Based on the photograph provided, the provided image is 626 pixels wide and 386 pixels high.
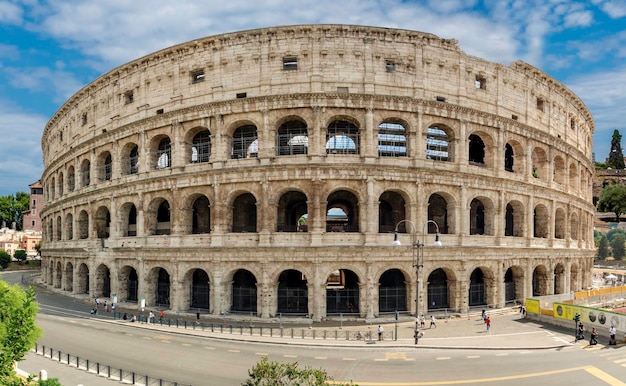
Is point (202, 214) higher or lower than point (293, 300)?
higher

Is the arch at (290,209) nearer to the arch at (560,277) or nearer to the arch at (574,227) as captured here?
the arch at (560,277)

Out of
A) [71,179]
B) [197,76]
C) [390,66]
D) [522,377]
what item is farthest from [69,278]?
[522,377]

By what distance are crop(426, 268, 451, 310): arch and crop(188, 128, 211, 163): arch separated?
2187 centimetres

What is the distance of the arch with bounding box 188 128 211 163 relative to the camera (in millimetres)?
36281

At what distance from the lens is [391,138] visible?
1433 inches

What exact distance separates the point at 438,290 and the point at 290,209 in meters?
14.3

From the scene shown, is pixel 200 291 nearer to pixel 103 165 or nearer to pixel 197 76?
pixel 103 165

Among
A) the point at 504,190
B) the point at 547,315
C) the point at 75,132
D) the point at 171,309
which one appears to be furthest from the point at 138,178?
the point at 547,315

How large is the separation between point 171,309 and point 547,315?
29.0m

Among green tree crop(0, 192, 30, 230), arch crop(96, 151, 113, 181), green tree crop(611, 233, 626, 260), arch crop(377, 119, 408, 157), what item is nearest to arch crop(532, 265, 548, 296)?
arch crop(377, 119, 408, 157)

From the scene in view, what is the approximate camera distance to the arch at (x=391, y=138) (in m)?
34.8

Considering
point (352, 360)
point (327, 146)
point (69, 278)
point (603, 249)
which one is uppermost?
point (327, 146)

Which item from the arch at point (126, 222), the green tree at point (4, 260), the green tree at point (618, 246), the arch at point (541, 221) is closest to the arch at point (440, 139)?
the arch at point (541, 221)

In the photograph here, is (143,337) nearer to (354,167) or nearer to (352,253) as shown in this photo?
(352,253)
